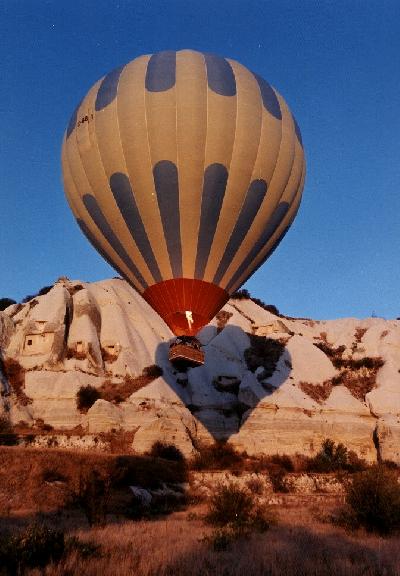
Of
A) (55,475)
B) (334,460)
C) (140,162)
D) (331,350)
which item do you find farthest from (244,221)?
(331,350)

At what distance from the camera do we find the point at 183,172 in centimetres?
1666

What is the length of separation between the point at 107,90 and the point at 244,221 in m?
6.98

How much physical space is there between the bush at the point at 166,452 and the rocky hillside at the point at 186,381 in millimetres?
519

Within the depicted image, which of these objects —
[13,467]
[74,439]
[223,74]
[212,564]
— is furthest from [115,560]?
[74,439]

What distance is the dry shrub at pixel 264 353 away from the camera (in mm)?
42219

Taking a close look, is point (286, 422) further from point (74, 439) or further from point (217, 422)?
point (74, 439)

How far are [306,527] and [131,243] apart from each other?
10.8 metres

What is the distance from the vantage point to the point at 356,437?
35.3 meters

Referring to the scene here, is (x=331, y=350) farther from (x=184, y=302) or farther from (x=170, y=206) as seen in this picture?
(x=170, y=206)

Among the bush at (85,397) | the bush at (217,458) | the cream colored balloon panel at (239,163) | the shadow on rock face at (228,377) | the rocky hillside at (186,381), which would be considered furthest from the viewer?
the shadow on rock face at (228,377)

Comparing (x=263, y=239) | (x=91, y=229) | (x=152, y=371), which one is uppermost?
(x=91, y=229)

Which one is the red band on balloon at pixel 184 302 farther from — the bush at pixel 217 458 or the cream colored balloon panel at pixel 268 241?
the bush at pixel 217 458

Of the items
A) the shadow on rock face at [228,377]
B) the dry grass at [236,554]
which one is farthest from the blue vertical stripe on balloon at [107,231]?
the shadow on rock face at [228,377]

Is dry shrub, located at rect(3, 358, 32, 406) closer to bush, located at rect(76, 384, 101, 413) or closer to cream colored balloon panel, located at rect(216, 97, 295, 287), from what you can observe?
bush, located at rect(76, 384, 101, 413)
